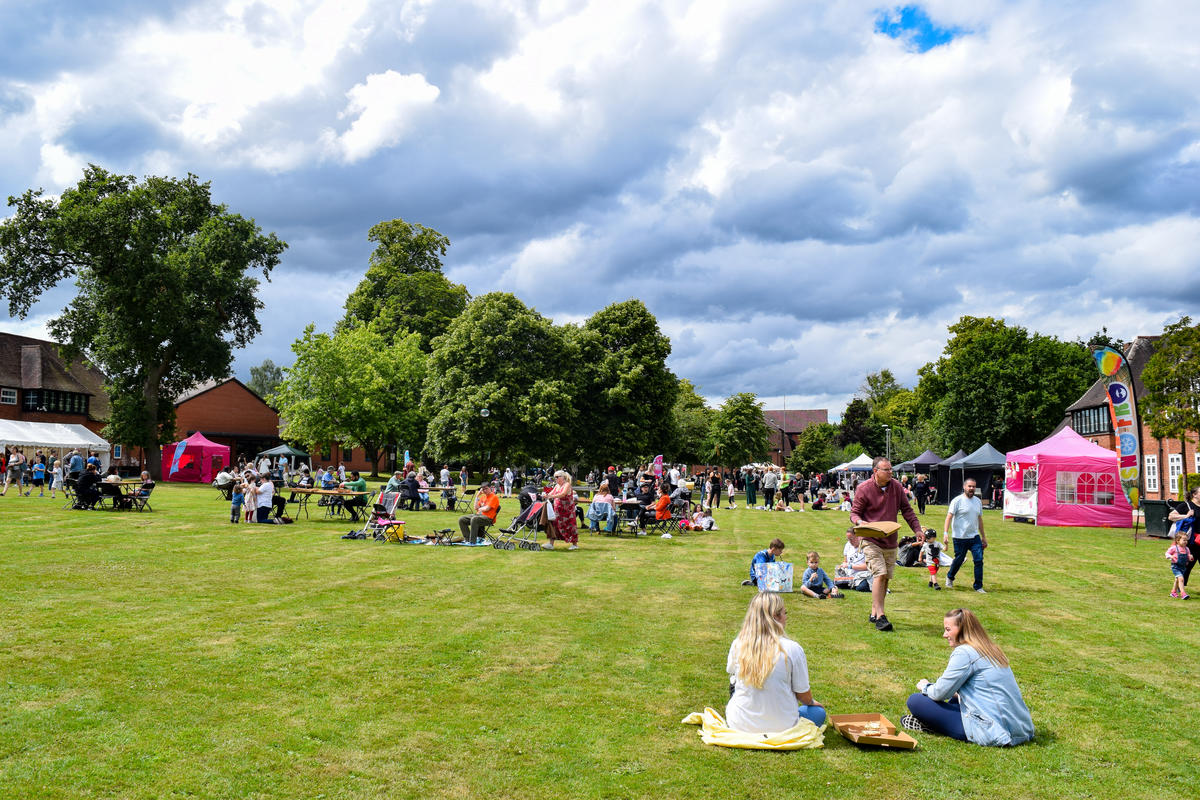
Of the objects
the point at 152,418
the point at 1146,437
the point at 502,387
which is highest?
the point at 502,387

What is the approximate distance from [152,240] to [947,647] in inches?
1806

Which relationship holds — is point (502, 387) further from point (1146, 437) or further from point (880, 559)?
point (1146, 437)

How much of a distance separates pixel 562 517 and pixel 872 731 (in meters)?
11.9

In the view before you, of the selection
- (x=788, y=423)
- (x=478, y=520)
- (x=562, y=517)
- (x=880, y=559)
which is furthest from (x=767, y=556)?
(x=788, y=423)

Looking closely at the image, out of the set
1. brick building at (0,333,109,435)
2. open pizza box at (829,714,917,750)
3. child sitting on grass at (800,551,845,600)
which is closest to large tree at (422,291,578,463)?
brick building at (0,333,109,435)

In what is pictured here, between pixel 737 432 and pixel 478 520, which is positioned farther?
pixel 737 432

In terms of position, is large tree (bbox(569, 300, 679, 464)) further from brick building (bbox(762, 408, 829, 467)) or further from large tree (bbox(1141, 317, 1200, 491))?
brick building (bbox(762, 408, 829, 467))

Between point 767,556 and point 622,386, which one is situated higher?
point 622,386

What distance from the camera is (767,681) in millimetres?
5469

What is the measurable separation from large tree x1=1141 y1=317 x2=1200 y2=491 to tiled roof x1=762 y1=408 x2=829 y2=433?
375 feet

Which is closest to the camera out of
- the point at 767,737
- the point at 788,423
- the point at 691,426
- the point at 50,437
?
the point at 767,737

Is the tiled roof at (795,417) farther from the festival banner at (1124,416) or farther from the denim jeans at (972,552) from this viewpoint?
the denim jeans at (972,552)

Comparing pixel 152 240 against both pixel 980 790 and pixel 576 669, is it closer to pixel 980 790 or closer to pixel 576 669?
pixel 576 669

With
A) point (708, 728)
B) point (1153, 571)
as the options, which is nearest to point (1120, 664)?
point (708, 728)
